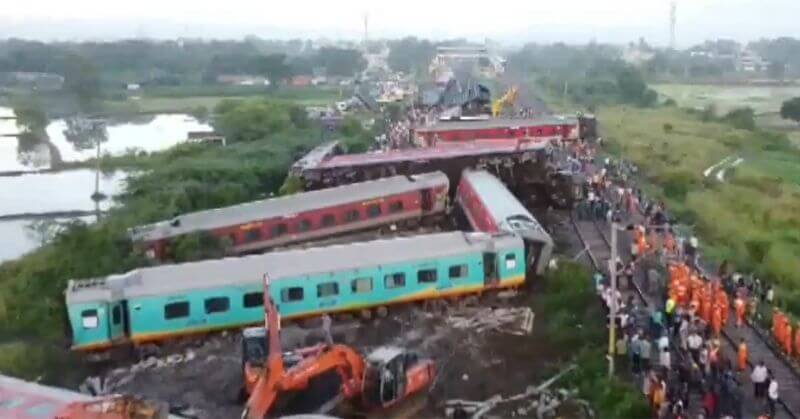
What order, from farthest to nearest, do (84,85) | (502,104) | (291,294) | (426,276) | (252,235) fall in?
1. (84,85)
2. (502,104)
3. (252,235)
4. (426,276)
5. (291,294)

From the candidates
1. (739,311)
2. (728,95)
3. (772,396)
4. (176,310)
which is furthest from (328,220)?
(728,95)

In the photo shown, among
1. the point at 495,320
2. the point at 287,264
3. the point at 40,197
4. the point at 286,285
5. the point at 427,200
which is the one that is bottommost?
the point at 40,197

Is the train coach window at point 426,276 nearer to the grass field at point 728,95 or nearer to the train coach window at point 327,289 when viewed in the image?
the train coach window at point 327,289

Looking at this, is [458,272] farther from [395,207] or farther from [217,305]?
[395,207]

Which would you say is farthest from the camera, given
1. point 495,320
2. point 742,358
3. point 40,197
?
point 40,197

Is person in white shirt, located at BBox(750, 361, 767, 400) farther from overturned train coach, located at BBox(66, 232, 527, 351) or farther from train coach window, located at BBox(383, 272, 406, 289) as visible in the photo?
train coach window, located at BBox(383, 272, 406, 289)

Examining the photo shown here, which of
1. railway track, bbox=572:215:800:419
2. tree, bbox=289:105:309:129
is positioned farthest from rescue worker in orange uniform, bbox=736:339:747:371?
tree, bbox=289:105:309:129

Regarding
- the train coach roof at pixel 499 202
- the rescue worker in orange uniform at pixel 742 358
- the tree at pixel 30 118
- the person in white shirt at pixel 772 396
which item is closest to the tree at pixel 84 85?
the tree at pixel 30 118
